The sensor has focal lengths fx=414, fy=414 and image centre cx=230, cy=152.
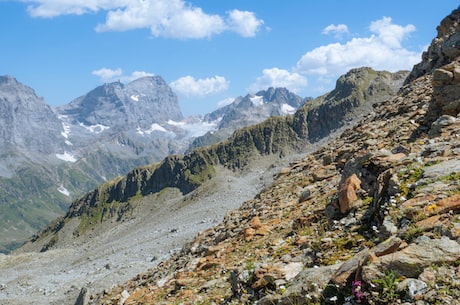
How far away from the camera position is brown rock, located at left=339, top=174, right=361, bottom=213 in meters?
14.2

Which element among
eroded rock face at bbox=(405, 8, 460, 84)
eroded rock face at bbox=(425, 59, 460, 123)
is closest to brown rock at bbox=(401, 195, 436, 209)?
eroded rock face at bbox=(425, 59, 460, 123)

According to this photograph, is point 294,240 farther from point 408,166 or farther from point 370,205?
point 408,166

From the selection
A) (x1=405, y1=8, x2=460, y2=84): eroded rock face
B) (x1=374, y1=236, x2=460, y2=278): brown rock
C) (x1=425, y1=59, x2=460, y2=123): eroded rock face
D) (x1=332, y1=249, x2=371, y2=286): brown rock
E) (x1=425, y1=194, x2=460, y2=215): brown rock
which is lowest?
(x1=332, y1=249, x2=371, y2=286): brown rock

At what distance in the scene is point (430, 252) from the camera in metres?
8.05

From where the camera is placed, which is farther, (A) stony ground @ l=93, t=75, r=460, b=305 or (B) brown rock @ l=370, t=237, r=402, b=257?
(B) brown rock @ l=370, t=237, r=402, b=257

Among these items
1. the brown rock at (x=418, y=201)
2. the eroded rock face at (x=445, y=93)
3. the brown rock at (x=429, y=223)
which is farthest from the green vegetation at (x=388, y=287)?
the eroded rock face at (x=445, y=93)

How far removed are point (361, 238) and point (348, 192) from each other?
10.2 ft

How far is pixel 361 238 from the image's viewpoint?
11.6m

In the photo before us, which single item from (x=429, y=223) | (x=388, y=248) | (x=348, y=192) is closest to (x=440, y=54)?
(x=348, y=192)

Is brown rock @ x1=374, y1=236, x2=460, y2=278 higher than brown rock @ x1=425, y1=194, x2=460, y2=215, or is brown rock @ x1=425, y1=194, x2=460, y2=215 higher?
brown rock @ x1=425, y1=194, x2=460, y2=215

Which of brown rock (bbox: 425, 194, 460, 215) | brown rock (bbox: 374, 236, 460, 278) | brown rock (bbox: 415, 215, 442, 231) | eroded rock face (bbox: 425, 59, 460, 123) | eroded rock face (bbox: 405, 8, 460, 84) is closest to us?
brown rock (bbox: 374, 236, 460, 278)

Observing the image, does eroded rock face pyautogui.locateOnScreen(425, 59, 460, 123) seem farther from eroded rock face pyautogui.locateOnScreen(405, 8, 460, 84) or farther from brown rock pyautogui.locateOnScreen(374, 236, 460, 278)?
eroded rock face pyautogui.locateOnScreen(405, 8, 460, 84)

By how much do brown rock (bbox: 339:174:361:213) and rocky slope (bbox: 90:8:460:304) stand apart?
0.04 m

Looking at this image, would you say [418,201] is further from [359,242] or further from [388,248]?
[388,248]
